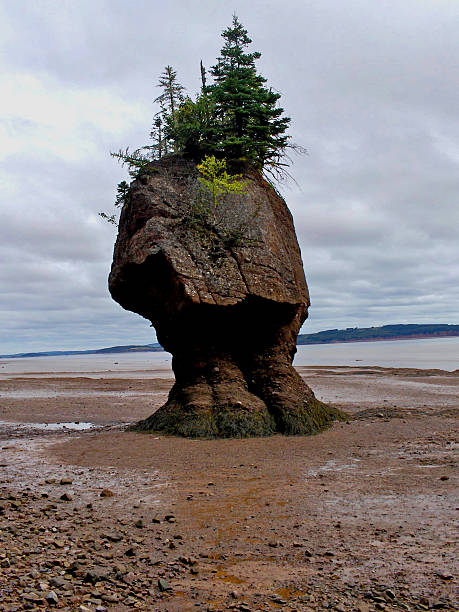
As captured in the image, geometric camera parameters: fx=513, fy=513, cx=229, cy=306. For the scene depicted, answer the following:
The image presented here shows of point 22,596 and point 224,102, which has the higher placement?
point 224,102

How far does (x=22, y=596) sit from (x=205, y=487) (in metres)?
4.88

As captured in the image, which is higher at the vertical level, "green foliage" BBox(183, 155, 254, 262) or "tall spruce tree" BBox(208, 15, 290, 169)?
"tall spruce tree" BBox(208, 15, 290, 169)

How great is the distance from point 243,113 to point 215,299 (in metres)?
7.24

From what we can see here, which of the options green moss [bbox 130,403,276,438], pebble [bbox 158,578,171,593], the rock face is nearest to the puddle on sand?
the rock face

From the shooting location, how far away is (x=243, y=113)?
17.8m

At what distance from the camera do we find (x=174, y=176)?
680 inches

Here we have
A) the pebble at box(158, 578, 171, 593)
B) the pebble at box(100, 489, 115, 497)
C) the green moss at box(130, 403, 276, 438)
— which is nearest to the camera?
the pebble at box(158, 578, 171, 593)

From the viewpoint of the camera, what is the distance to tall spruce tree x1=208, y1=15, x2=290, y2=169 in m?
18.0

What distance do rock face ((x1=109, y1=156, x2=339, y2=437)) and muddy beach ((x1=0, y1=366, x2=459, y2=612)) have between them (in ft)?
4.72

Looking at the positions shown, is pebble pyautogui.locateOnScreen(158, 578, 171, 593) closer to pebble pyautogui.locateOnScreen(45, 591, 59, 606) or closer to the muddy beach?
the muddy beach

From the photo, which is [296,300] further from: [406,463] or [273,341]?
[406,463]

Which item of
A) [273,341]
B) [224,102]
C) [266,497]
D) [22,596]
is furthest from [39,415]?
[22,596]

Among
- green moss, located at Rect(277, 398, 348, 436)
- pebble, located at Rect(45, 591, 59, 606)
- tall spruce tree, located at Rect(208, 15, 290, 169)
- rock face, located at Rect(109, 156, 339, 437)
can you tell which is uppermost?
tall spruce tree, located at Rect(208, 15, 290, 169)

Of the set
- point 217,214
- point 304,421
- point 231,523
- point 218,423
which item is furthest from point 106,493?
point 217,214
